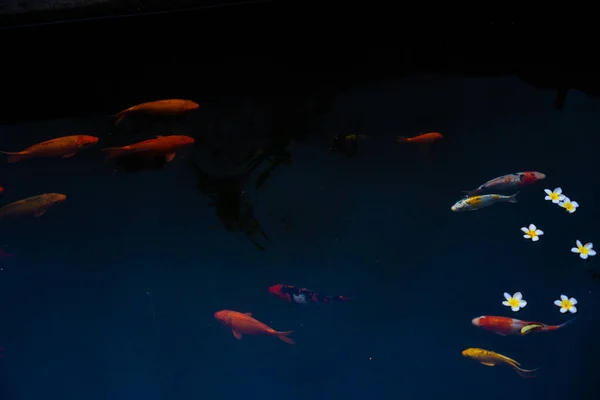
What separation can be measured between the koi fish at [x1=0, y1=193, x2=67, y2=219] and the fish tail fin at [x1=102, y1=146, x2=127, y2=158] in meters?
0.54

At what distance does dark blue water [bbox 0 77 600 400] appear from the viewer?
11.0ft

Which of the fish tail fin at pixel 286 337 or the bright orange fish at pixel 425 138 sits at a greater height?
the bright orange fish at pixel 425 138

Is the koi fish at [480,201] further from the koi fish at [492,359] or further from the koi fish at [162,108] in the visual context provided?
the koi fish at [162,108]

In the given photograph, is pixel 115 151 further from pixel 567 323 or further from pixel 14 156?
pixel 567 323

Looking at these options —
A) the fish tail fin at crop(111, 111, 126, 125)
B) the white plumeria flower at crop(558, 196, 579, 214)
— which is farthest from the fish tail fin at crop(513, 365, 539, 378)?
the fish tail fin at crop(111, 111, 126, 125)

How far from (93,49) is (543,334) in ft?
13.8

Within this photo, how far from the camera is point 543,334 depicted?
333 cm

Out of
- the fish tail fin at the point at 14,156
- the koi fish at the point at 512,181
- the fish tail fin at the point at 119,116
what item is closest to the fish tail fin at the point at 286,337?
the koi fish at the point at 512,181

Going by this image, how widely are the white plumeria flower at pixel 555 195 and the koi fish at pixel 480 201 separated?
267mm

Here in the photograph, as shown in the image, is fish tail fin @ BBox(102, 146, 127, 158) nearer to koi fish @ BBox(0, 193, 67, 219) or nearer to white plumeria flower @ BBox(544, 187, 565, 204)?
koi fish @ BBox(0, 193, 67, 219)

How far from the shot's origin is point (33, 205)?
3459mm

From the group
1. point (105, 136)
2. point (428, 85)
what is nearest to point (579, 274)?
point (428, 85)

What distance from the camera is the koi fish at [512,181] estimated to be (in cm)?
318

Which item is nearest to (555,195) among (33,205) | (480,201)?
(480,201)
